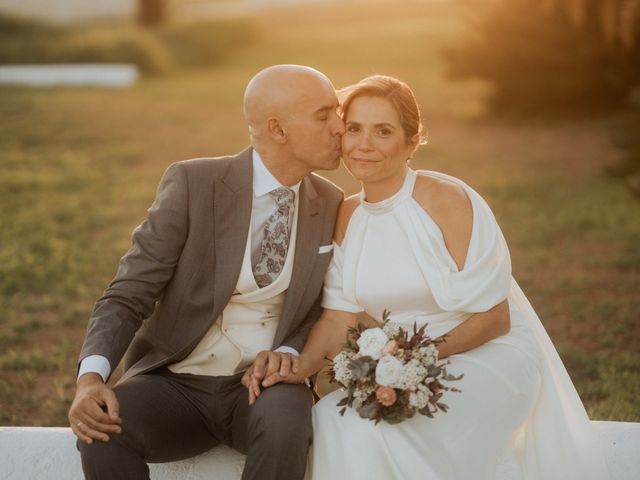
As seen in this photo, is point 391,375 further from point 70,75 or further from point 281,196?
point 70,75

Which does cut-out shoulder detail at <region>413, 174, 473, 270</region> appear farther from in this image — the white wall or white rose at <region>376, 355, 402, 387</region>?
the white wall

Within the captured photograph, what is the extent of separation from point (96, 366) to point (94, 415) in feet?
0.90

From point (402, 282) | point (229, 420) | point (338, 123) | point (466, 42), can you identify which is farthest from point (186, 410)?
point (466, 42)

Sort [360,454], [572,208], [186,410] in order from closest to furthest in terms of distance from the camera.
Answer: [360,454]
[186,410]
[572,208]

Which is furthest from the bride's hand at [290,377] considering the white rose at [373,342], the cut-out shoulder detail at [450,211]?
the cut-out shoulder detail at [450,211]

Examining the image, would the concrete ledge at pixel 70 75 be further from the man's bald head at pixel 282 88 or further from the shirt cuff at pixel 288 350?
the shirt cuff at pixel 288 350

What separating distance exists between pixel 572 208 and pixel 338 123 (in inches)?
259

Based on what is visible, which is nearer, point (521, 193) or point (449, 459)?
point (449, 459)

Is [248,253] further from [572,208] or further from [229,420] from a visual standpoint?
[572,208]

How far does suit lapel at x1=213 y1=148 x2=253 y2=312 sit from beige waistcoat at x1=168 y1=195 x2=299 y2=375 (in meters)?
0.05

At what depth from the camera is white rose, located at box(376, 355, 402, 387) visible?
130 inches

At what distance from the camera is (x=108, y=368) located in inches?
139

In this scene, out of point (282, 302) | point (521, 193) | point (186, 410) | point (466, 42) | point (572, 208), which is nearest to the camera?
point (186, 410)

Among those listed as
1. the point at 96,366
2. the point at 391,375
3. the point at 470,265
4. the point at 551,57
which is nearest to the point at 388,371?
the point at 391,375
